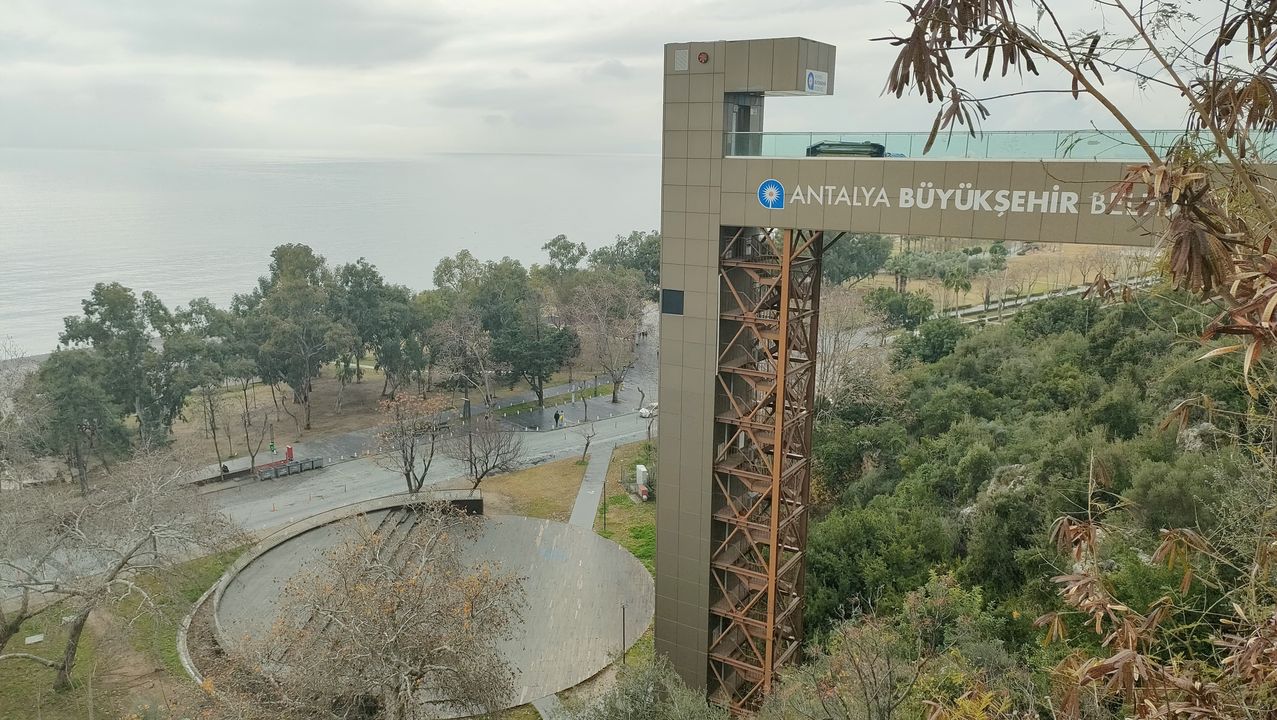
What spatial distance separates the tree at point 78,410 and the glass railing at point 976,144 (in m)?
20.7

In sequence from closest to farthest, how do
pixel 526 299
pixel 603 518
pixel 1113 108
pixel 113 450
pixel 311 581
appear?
pixel 1113 108 → pixel 311 581 → pixel 603 518 → pixel 113 450 → pixel 526 299

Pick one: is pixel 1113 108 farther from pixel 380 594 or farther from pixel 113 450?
pixel 113 450

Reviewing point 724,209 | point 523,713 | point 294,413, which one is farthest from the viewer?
point 294,413

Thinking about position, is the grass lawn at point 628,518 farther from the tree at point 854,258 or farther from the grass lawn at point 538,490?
the tree at point 854,258

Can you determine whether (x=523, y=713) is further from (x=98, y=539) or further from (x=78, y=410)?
(x=78, y=410)

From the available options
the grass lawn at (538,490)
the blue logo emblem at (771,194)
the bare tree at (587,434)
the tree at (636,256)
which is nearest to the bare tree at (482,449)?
the grass lawn at (538,490)

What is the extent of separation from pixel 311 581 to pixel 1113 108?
13343 millimetres

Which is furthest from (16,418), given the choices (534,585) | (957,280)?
(957,280)

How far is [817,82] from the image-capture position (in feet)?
33.7

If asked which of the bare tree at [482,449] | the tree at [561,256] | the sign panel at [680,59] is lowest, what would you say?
the bare tree at [482,449]

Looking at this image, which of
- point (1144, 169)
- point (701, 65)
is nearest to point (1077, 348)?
point (701, 65)

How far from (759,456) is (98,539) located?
11619 millimetres

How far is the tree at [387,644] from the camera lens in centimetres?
1037

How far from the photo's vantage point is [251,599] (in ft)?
56.4
